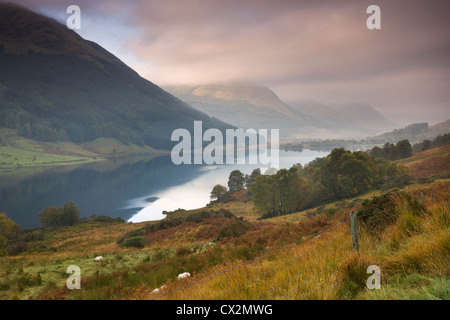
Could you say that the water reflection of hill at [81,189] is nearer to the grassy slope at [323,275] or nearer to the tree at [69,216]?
the tree at [69,216]

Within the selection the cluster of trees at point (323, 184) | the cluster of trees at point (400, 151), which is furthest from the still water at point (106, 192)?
the cluster of trees at point (400, 151)

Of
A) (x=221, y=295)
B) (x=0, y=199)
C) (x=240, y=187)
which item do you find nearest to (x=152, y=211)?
(x=240, y=187)

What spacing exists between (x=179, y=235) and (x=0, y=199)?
332 ft

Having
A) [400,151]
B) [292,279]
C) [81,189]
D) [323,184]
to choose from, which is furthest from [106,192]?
[292,279]

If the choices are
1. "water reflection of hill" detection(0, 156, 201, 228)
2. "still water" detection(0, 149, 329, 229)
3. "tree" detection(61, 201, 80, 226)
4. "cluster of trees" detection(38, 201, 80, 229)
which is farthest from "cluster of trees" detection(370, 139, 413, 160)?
"cluster of trees" detection(38, 201, 80, 229)

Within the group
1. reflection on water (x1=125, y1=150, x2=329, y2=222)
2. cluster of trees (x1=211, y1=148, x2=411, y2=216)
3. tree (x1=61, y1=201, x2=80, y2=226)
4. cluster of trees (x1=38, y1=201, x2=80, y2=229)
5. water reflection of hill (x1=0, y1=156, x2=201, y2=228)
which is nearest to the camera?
cluster of trees (x1=211, y1=148, x2=411, y2=216)

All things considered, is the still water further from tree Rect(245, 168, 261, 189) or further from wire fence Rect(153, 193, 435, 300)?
wire fence Rect(153, 193, 435, 300)

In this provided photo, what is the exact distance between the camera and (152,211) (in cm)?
7006

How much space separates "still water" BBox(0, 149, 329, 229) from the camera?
73562 millimetres

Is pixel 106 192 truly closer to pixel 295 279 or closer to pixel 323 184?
pixel 323 184

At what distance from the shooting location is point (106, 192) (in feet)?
332

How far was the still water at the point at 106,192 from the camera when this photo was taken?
7356cm

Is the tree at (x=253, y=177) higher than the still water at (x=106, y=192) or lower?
higher
